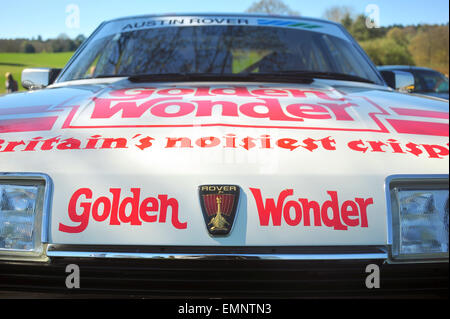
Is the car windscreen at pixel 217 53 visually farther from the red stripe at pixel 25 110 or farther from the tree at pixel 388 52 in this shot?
the tree at pixel 388 52

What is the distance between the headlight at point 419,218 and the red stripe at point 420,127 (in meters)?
0.22

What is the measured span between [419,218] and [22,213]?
1026 millimetres

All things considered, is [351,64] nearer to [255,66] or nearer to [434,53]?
[255,66]

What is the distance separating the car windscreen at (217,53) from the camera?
235 centimetres

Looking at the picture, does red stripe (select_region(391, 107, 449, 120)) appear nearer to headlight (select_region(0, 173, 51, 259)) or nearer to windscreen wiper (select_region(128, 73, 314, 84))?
windscreen wiper (select_region(128, 73, 314, 84))

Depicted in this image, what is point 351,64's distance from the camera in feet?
8.21

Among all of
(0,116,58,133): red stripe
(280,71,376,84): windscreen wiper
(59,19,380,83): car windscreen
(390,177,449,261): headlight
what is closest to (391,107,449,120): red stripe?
(390,177,449,261): headlight

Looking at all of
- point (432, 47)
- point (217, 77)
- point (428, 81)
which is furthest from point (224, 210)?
point (432, 47)

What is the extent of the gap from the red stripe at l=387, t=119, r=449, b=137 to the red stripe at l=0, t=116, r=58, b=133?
104 cm

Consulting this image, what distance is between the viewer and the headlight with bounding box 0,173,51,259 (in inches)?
49.1

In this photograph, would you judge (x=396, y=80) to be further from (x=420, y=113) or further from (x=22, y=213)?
(x=22, y=213)

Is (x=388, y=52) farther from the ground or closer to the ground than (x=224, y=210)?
farther from the ground

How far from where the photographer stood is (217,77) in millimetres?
2143

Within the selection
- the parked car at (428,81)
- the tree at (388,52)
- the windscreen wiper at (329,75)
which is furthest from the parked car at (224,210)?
the tree at (388,52)
